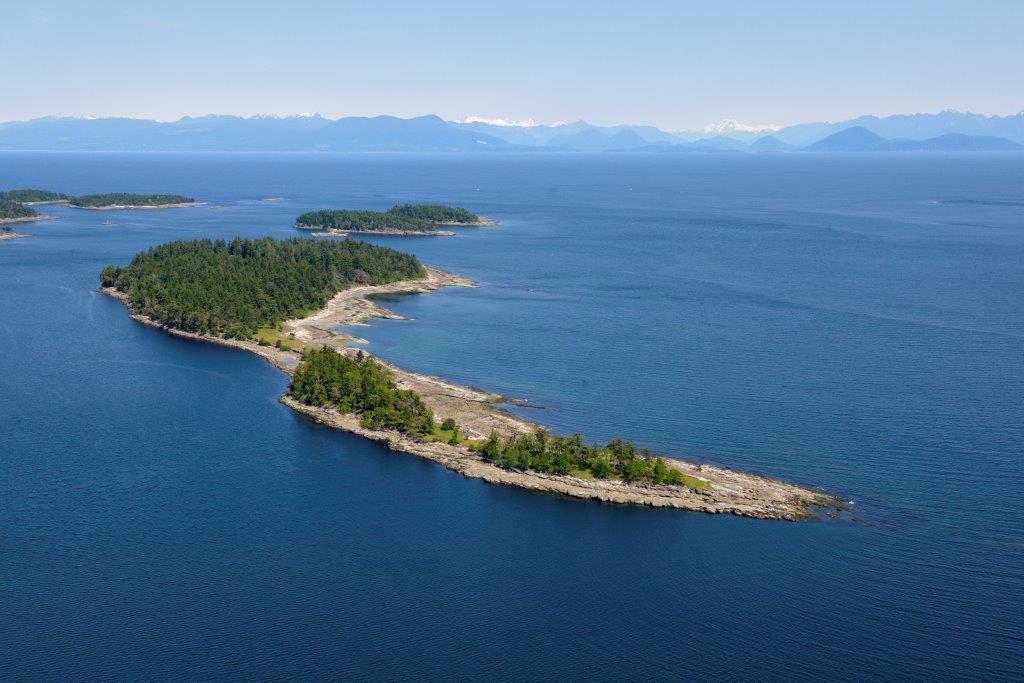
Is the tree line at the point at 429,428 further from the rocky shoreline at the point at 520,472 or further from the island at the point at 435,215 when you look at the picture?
the island at the point at 435,215

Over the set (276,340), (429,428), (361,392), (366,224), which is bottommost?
(429,428)

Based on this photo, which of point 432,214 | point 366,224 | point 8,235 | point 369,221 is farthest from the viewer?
point 432,214

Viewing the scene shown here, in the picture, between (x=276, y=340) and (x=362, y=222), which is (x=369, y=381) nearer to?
(x=276, y=340)

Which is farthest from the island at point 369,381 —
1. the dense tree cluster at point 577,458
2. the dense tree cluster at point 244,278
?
the dense tree cluster at point 244,278

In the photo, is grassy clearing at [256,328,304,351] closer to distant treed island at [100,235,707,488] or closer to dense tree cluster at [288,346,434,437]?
distant treed island at [100,235,707,488]

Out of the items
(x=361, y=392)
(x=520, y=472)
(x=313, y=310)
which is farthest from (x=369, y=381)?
(x=313, y=310)

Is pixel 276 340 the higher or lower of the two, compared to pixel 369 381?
higher

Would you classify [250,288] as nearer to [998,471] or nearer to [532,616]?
[532,616]
